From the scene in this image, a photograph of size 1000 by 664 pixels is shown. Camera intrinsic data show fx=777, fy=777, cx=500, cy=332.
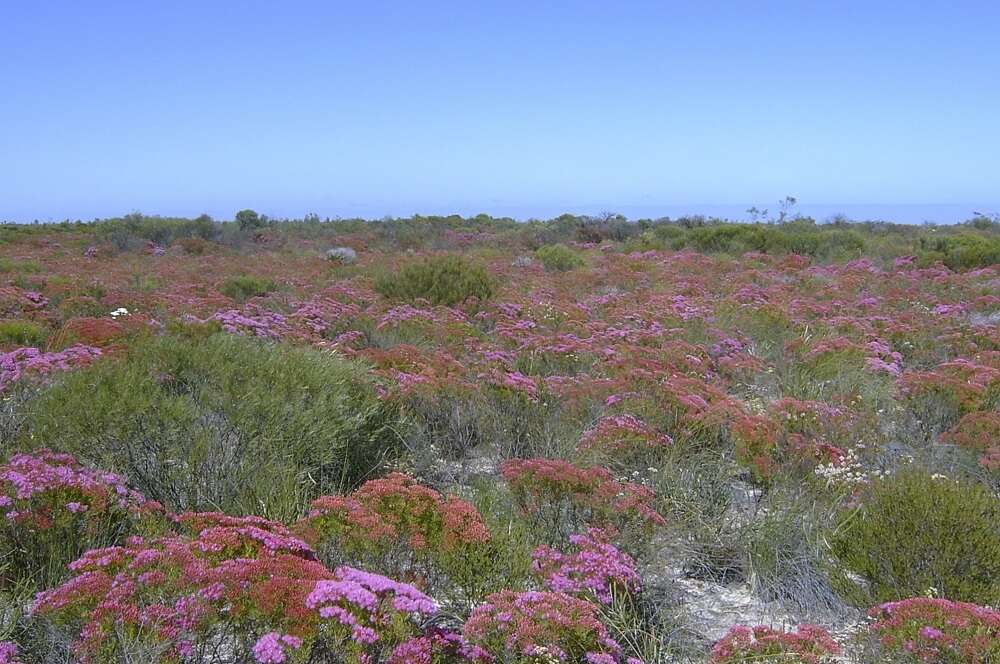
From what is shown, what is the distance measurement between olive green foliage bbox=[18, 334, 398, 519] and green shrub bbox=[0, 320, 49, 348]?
4156 millimetres

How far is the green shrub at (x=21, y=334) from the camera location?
9719mm

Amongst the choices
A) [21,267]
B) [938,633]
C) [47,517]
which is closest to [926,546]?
[938,633]

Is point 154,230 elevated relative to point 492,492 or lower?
elevated

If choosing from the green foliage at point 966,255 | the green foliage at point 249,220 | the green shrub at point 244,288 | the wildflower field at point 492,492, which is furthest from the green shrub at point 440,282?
the green foliage at point 249,220

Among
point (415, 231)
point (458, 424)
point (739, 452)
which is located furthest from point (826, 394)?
point (415, 231)

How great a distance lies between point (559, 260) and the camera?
78.5 feet

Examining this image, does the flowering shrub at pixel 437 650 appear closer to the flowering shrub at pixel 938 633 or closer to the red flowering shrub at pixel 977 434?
the flowering shrub at pixel 938 633

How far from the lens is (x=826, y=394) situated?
8633 mm

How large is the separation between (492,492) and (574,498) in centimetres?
62

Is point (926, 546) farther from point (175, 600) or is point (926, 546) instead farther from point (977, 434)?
point (175, 600)

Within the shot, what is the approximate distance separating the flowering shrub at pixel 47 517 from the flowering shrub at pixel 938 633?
3788 mm

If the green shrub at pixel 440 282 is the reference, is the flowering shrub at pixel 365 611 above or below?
below

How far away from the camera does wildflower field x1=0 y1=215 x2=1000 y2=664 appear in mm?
3225

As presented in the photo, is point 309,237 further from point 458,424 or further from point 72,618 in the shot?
point 72,618
